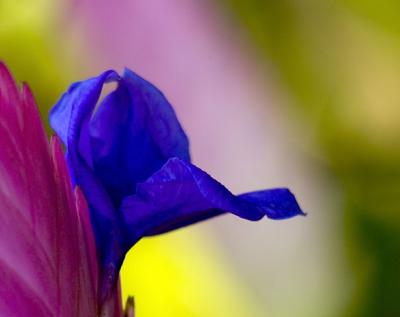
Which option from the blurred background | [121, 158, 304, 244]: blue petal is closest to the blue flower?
[121, 158, 304, 244]: blue petal

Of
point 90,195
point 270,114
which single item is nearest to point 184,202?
point 90,195

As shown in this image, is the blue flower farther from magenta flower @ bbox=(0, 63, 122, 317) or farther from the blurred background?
the blurred background

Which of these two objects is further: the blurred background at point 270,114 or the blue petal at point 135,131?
the blurred background at point 270,114

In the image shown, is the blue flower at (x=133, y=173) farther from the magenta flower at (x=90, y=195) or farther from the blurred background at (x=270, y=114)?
the blurred background at (x=270, y=114)

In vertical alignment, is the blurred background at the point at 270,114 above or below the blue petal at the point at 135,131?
below

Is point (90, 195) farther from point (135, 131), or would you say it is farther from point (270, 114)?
point (270, 114)

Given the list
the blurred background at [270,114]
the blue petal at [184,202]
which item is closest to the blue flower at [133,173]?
the blue petal at [184,202]
